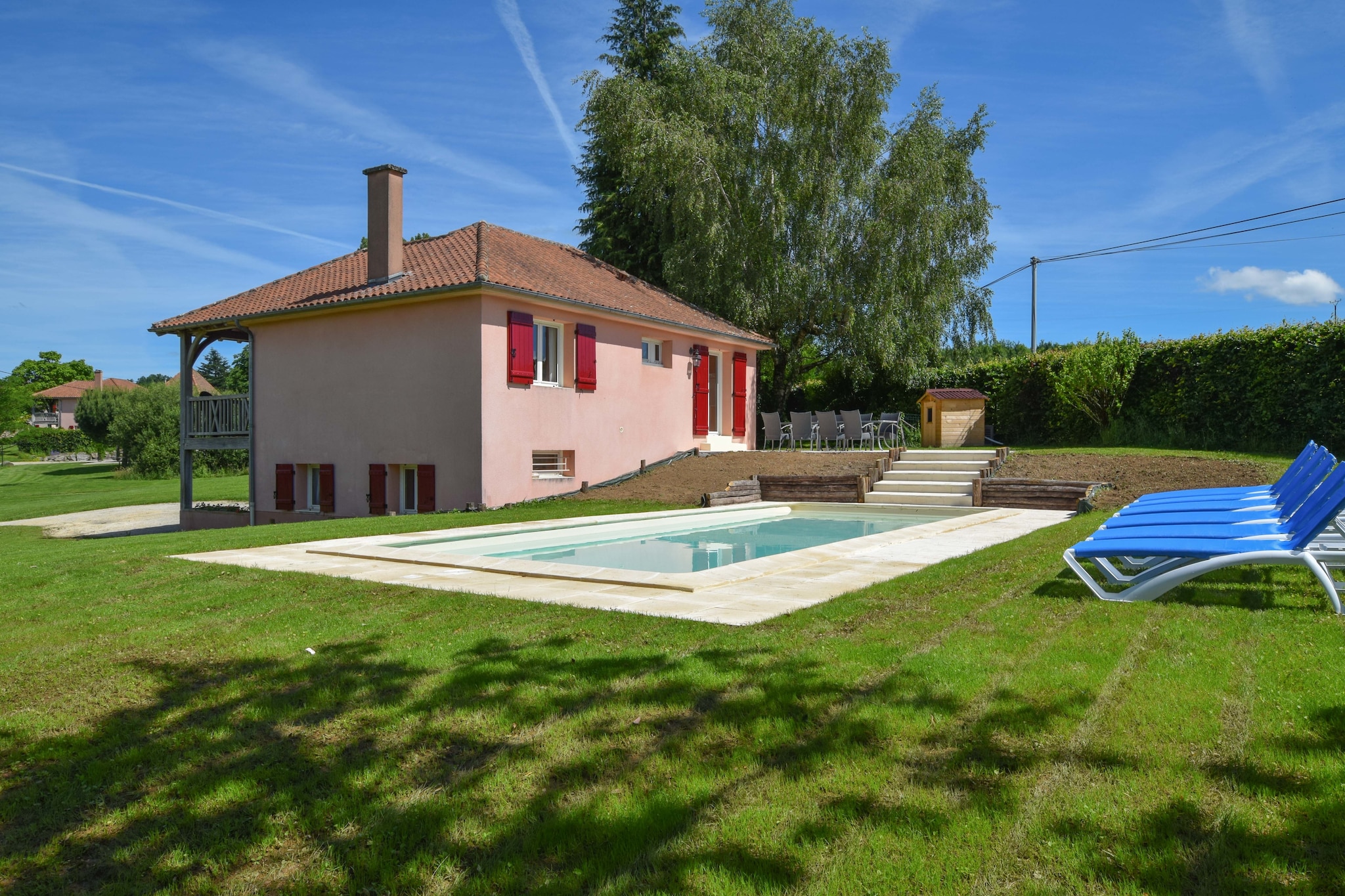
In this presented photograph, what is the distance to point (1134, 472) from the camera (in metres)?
13.7

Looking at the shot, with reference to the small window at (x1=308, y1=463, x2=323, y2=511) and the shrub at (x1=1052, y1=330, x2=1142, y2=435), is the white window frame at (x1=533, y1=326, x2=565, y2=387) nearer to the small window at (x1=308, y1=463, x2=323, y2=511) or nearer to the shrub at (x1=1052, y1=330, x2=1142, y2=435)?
the small window at (x1=308, y1=463, x2=323, y2=511)

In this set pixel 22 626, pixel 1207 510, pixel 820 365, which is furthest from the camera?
pixel 820 365

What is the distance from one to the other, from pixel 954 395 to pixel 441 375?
12.6m

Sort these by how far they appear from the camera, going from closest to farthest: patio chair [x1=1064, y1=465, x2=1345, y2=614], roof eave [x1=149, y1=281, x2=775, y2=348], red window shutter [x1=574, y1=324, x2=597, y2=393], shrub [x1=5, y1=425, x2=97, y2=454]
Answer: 1. patio chair [x1=1064, y1=465, x2=1345, y2=614]
2. roof eave [x1=149, y1=281, x2=775, y2=348]
3. red window shutter [x1=574, y1=324, x2=597, y2=393]
4. shrub [x1=5, y1=425, x2=97, y2=454]

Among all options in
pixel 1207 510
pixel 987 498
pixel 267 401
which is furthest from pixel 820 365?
pixel 1207 510

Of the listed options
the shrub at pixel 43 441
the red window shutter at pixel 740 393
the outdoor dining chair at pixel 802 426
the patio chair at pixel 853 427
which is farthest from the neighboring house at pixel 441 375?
the shrub at pixel 43 441

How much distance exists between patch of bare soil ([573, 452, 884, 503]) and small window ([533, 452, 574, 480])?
70 cm

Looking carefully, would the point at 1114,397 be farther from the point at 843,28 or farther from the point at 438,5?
the point at 438,5

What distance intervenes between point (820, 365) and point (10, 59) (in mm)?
20576

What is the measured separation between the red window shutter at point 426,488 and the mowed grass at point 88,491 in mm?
9672

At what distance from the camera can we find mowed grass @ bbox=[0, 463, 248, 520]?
23188mm

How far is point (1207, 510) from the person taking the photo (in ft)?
20.4

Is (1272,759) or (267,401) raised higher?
(267,401)

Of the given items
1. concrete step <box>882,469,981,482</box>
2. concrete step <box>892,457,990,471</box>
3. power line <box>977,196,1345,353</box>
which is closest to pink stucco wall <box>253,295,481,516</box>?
concrete step <box>882,469,981,482</box>
